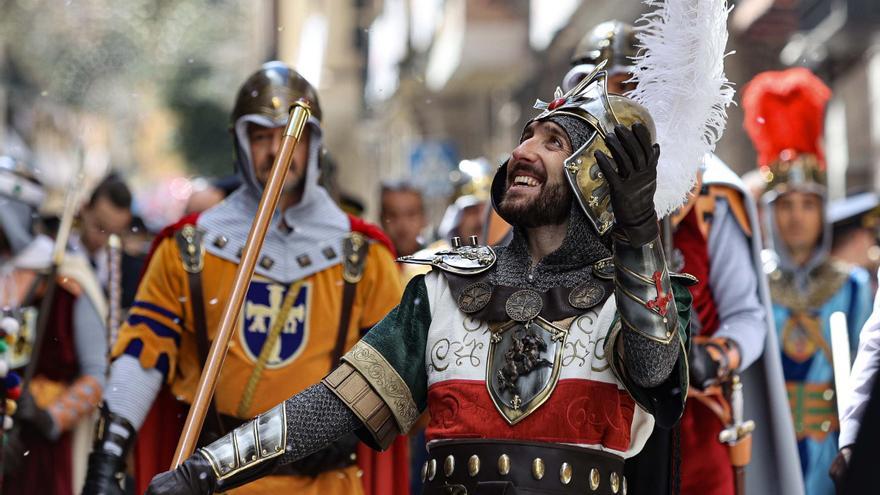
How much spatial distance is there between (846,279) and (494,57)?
2196cm

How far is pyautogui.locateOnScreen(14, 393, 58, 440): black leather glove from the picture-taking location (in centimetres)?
805

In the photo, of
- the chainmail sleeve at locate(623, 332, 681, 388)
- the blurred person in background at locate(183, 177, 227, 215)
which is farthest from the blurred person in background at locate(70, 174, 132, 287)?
the chainmail sleeve at locate(623, 332, 681, 388)

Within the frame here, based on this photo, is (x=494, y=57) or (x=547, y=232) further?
(x=494, y=57)

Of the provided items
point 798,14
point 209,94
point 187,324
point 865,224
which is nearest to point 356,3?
point 209,94

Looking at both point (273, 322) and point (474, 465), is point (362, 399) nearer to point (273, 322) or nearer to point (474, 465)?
point (474, 465)

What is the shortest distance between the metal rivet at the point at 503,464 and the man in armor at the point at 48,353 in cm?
404

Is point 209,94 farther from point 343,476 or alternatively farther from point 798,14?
point 343,476

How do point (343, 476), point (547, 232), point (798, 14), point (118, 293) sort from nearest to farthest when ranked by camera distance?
1. point (547, 232)
2. point (343, 476)
3. point (118, 293)
4. point (798, 14)

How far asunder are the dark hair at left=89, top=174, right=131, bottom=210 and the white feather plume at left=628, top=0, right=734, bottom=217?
5712 mm

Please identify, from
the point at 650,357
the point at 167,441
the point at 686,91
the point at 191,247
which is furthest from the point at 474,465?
the point at 167,441

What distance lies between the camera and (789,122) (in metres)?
9.52

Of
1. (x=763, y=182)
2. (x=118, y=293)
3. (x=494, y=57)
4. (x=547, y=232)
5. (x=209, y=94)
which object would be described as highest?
(x=209, y=94)

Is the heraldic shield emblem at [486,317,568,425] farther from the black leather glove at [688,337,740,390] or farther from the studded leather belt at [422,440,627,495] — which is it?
the black leather glove at [688,337,740,390]

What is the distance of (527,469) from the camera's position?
4492 millimetres
